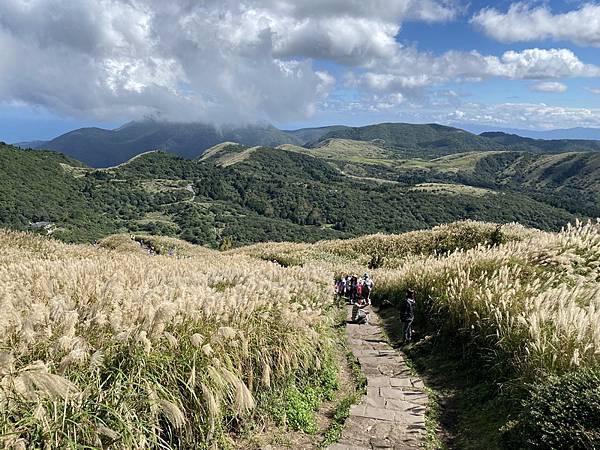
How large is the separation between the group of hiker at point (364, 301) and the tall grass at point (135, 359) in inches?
133

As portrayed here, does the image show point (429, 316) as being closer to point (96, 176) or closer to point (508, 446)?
point (508, 446)

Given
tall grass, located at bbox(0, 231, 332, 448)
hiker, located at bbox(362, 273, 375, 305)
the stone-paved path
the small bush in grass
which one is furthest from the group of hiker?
the small bush in grass

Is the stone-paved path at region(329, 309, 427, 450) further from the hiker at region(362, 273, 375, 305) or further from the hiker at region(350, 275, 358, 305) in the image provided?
the hiker at region(350, 275, 358, 305)

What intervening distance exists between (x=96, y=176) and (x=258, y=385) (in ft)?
694

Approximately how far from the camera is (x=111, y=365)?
4.61m

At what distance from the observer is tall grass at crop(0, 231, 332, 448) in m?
3.78

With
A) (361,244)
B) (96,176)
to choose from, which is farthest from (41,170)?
(361,244)

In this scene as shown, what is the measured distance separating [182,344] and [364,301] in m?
10.0

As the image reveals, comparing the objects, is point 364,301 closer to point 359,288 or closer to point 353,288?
point 359,288

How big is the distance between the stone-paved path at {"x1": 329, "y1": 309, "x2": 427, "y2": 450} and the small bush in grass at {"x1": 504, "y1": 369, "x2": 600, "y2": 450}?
1303 mm

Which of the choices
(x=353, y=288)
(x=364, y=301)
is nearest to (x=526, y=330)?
(x=364, y=301)

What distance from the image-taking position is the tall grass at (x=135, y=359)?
3783 millimetres

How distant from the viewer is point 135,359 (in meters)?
4.65

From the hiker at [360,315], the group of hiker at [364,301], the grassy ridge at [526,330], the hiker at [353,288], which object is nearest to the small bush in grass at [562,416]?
the grassy ridge at [526,330]
